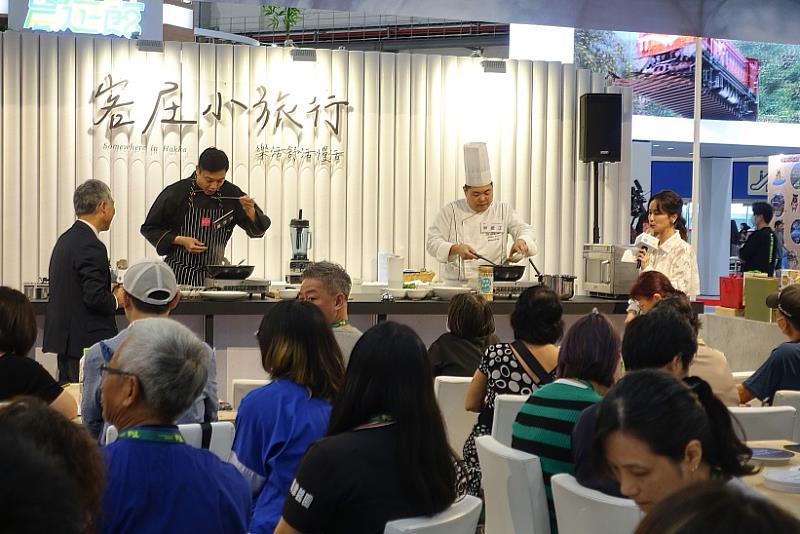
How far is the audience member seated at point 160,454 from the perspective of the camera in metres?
A: 1.90

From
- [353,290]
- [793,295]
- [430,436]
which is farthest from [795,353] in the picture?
[353,290]

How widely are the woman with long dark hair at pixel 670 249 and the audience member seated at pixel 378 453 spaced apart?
4.32 meters

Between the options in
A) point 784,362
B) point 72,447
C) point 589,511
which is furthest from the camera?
point 784,362

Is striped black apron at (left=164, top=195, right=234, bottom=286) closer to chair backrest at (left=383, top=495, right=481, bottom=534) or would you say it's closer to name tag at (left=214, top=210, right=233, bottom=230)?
name tag at (left=214, top=210, right=233, bottom=230)

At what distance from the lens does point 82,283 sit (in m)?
5.15

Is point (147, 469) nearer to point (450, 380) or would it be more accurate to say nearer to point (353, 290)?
point (450, 380)

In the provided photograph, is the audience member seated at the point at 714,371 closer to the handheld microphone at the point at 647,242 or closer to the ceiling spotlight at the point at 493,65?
the handheld microphone at the point at 647,242

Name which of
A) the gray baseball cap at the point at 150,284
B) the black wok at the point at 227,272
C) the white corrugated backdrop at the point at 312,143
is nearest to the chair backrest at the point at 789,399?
the gray baseball cap at the point at 150,284

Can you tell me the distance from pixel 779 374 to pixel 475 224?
10.7 feet

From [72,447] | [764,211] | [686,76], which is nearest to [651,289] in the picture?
[72,447]

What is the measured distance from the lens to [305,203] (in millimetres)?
8000

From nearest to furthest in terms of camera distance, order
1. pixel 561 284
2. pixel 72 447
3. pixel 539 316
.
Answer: pixel 72 447 < pixel 539 316 < pixel 561 284

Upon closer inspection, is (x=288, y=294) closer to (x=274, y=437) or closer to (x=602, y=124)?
(x=602, y=124)

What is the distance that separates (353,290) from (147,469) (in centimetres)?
493
